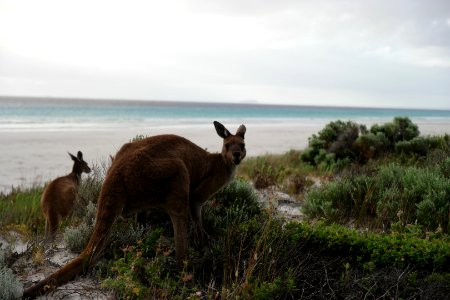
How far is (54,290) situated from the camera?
13.3ft

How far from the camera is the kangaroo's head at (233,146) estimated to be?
209 inches

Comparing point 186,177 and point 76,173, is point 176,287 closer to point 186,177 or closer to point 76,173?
point 186,177

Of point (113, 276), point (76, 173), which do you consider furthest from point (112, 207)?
point (76, 173)

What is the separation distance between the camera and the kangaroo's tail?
12.9ft

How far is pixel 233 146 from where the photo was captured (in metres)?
5.41

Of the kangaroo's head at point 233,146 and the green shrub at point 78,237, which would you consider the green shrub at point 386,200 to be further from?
the green shrub at point 78,237

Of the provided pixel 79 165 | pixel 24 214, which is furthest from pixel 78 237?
pixel 79 165

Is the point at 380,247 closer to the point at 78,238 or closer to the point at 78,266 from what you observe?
the point at 78,266

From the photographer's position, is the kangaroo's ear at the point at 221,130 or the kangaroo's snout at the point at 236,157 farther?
the kangaroo's ear at the point at 221,130

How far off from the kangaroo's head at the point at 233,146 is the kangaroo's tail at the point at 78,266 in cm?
161

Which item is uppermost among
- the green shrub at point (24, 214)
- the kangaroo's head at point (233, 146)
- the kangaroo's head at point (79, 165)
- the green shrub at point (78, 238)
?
the kangaroo's head at point (233, 146)

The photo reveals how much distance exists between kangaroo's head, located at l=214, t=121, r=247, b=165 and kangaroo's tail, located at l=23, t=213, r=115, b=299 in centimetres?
161

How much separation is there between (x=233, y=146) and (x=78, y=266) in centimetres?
215

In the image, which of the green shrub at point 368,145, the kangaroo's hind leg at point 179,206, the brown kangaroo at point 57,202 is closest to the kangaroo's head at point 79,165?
the brown kangaroo at point 57,202
